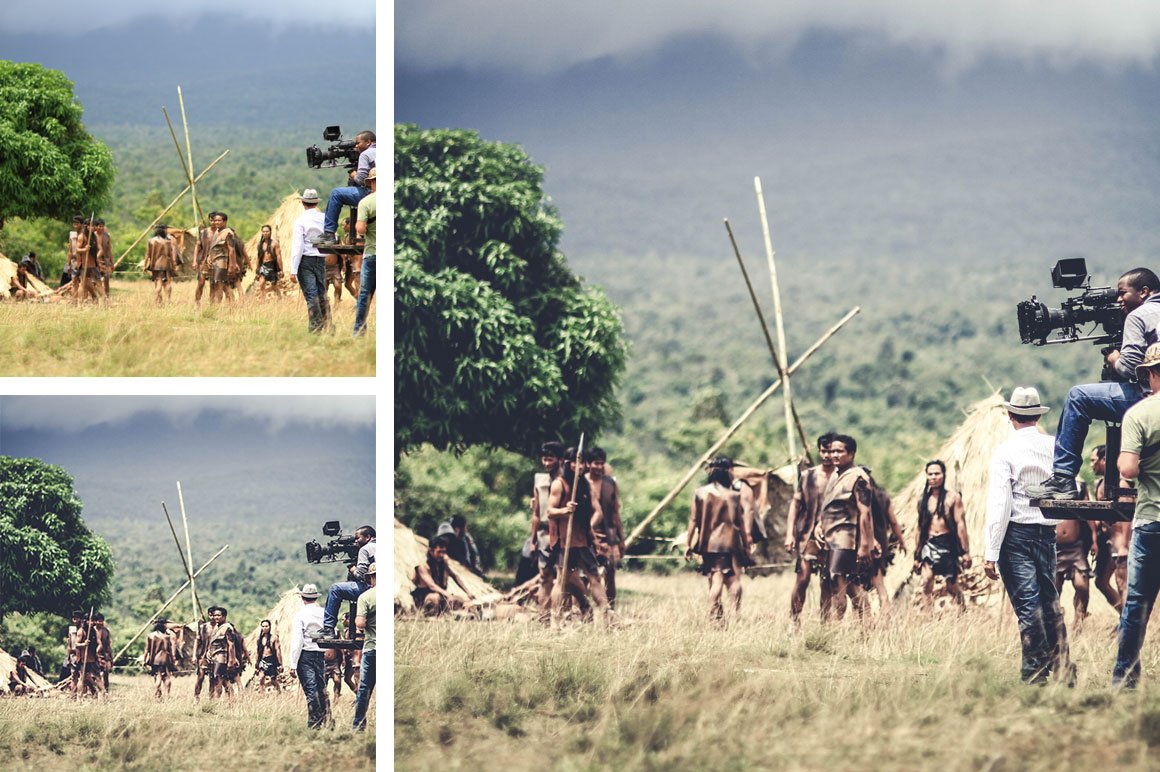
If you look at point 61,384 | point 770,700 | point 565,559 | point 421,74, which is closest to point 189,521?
point 61,384

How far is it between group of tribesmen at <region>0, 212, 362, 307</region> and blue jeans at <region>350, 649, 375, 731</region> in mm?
2055

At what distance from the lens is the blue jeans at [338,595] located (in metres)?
7.96

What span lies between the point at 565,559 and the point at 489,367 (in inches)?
45.1

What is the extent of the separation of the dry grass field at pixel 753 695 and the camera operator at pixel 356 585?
30 centimetres

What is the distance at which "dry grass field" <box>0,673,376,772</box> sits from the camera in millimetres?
7805

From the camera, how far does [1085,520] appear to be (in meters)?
7.64

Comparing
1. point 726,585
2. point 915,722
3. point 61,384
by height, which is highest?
point 61,384

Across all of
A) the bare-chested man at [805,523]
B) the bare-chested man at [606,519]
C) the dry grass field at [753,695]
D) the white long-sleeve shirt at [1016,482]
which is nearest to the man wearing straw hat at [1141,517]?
the dry grass field at [753,695]

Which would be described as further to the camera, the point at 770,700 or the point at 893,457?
the point at 893,457

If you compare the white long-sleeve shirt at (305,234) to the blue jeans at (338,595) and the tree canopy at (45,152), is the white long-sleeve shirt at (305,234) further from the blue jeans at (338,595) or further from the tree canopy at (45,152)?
the blue jeans at (338,595)

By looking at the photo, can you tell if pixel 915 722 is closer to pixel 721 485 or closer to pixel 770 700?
pixel 770 700

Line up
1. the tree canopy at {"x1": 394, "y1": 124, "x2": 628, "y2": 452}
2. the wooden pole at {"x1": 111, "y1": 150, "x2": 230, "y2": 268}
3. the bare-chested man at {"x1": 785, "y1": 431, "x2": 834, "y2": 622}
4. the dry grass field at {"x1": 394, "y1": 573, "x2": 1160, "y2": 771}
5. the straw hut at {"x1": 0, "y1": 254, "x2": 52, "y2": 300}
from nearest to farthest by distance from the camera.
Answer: the dry grass field at {"x1": 394, "y1": 573, "x2": 1160, "y2": 771} < the bare-chested man at {"x1": 785, "y1": 431, "x2": 834, "y2": 622} < the tree canopy at {"x1": 394, "y1": 124, "x2": 628, "y2": 452} < the straw hut at {"x1": 0, "y1": 254, "x2": 52, "y2": 300} < the wooden pole at {"x1": 111, "y1": 150, "x2": 230, "y2": 268}

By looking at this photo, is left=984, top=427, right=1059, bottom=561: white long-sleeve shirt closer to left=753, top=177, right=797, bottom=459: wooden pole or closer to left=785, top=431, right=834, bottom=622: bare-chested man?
left=785, top=431, right=834, bottom=622: bare-chested man

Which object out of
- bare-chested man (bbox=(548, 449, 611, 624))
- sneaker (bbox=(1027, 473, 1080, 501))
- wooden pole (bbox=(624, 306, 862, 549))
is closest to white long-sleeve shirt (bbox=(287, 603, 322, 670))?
bare-chested man (bbox=(548, 449, 611, 624))
